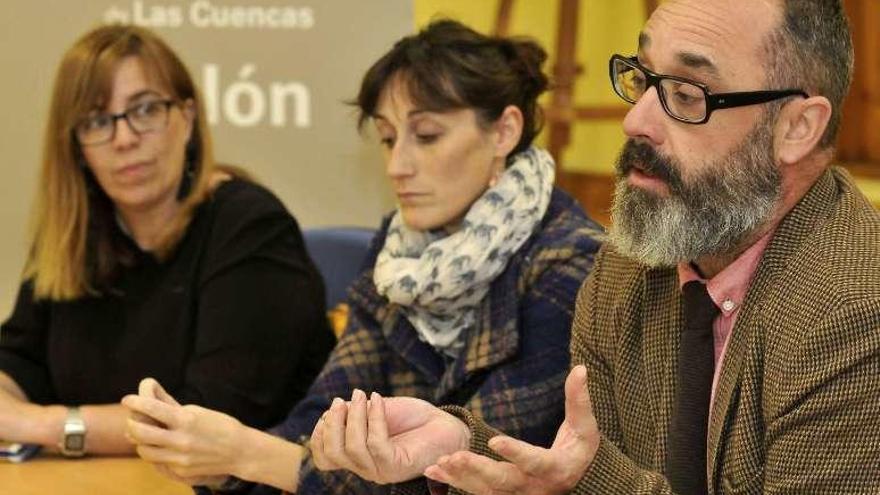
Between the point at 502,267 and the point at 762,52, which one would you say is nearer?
the point at 762,52

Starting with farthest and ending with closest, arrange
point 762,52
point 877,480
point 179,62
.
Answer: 1. point 179,62
2. point 762,52
3. point 877,480

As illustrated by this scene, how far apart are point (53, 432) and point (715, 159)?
4.63 feet

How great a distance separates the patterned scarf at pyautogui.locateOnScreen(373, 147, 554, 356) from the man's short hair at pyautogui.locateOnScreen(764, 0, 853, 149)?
731 mm

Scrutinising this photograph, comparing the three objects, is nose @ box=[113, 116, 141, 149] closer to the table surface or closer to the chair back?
the chair back

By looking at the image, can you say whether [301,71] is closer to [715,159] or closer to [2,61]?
[2,61]

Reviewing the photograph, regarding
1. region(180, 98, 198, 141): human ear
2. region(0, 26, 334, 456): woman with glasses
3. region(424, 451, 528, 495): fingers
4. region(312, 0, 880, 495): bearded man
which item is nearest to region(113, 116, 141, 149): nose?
region(0, 26, 334, 456): woman with glasses

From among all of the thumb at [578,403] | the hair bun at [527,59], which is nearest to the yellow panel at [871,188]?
the hair bun at [527,59]

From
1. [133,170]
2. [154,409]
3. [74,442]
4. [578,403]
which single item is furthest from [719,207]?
[133,170]

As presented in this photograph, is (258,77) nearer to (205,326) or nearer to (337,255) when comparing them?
(337,255)

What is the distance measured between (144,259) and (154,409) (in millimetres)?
867

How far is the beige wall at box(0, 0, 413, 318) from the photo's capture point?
387 centimetres

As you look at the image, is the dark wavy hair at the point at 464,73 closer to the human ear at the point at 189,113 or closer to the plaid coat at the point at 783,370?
the human ear at the point at 189,113

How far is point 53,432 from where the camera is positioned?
8.94ft

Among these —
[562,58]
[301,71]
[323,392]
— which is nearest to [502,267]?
[323,392]
